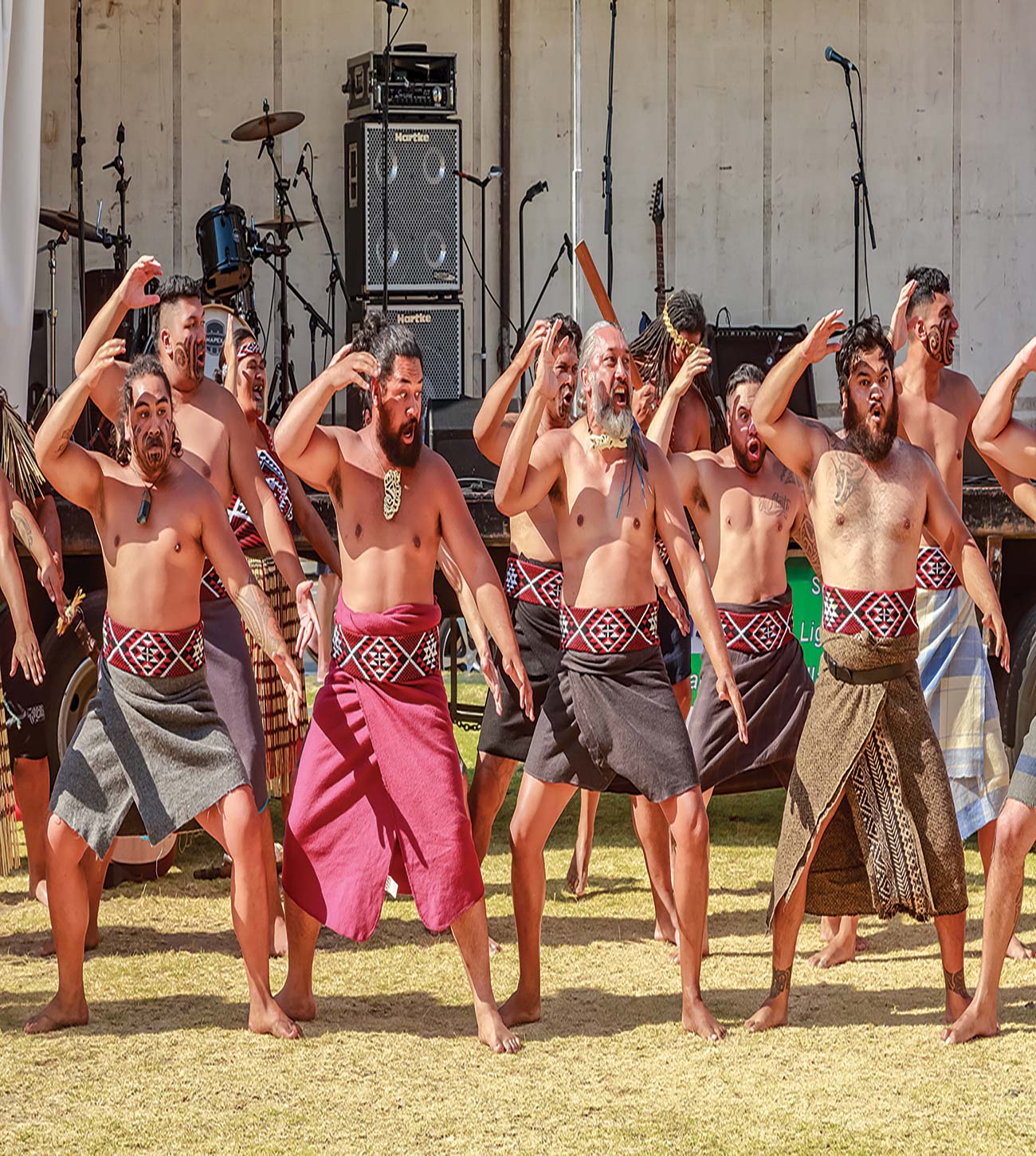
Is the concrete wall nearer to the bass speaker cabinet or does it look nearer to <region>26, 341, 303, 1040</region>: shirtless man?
the bass speaker cabinet

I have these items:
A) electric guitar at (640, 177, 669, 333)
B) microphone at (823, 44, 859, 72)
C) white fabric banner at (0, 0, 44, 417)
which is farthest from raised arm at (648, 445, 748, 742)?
microphone at (823, 44, 859, 72)

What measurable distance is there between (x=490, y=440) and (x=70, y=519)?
1.69 metres

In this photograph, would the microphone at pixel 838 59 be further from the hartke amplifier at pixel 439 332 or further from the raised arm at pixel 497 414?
the raised arm at pixel 497 414

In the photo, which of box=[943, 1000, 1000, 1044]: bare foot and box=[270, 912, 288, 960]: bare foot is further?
box=[270, 912, 288, 960]: bare foot

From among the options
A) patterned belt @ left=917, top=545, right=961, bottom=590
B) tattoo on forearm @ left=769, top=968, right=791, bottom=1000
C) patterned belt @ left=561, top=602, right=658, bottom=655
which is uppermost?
patterned belt @ left=917, top=545, right=961, bottom=590

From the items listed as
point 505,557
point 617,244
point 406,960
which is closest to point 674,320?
point 505,557

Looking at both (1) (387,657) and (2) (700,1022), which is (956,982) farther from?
(1) (387,657)

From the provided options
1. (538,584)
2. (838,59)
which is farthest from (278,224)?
(538,584)

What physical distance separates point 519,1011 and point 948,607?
1.98 m

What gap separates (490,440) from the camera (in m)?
6.03

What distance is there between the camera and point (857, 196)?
1193cm

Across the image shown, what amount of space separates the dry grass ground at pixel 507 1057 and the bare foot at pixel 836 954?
0.06 metres

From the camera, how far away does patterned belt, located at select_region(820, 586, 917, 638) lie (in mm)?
4910

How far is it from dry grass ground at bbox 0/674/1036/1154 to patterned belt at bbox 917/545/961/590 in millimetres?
1147
